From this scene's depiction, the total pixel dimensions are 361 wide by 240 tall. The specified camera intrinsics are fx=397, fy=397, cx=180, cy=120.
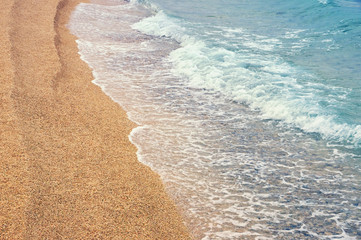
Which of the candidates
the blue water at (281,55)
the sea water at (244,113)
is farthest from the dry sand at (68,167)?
the blue water at (281,55)

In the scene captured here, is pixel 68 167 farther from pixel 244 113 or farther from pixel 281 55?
pixel 281 55

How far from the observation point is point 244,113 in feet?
33.3

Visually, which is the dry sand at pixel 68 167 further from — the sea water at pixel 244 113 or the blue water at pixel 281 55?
the blue water at pixel 281 55

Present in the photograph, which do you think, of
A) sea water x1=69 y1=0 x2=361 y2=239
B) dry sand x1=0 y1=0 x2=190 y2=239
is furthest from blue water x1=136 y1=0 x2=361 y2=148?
dry sand x1=0 y1=0 x2=190 y2=239

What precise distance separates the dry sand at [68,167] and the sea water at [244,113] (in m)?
0.45

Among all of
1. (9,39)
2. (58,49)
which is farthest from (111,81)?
(9,39)

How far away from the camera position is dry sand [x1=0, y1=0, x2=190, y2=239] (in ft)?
18.6

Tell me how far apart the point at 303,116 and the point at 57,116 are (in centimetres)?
586

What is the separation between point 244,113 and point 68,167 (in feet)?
16.2

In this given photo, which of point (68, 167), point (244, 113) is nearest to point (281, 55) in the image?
point (244, 113)

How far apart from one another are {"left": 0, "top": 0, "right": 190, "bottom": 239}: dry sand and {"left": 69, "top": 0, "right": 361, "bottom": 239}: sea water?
1.48 feet

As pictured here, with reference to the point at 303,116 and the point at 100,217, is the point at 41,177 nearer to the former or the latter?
the point at 100,217

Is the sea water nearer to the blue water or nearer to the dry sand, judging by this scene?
the blue water

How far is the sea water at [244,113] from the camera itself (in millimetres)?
6500
